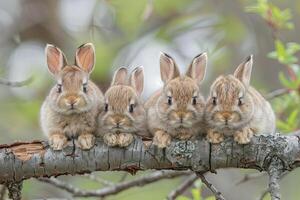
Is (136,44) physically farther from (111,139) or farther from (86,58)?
(111,139)

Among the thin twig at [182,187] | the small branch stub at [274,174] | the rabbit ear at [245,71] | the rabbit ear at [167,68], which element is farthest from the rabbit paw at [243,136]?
the thin twig at [182,187]

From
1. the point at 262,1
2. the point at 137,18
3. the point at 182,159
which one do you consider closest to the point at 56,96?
the point at 182,159

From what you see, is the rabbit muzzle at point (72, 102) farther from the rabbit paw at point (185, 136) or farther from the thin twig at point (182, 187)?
the thin twig at point (182, 187)

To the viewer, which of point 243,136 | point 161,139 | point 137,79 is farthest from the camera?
point 137,79

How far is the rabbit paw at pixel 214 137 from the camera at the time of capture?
604 centimetres

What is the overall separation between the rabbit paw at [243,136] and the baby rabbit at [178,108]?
0.30 m

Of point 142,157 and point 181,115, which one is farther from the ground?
point 181,115

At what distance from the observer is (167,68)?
6.76m

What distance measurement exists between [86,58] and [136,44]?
553cm

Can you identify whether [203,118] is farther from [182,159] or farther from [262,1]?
[262,1]

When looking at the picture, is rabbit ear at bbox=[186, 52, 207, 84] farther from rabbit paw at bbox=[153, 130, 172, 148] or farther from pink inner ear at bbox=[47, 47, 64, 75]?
pink inner ear at bbox=[47, 47, 64, 75]

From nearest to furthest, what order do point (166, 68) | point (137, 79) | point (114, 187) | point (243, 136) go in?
point (243, 136)
point (166, 68)
point (137, 79)
point (114, 187)

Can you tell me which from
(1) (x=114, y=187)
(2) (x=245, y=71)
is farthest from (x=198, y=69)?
(1) (x=114, y=187)

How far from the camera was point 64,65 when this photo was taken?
6.71 meters
